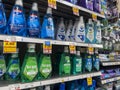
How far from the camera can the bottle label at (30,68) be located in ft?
5.16

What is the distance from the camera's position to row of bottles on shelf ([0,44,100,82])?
5.11ft

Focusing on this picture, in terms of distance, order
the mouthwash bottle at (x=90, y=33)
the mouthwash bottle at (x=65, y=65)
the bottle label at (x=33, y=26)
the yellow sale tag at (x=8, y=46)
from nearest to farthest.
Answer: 1. the yellow sale tag at (x=8, y=46)
2. the bottle label at (x=33, y=26)
3. the mouthwash bottle at (x=65, y=65)
4. the mouthwash bottle at (x=90, y=33)

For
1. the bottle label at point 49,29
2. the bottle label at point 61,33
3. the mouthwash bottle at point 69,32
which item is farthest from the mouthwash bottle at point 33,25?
the mouthwash bottle at point 69,32

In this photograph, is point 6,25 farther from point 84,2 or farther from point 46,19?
point 84,2

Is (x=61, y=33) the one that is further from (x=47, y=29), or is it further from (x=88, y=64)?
(x=88, y=64)

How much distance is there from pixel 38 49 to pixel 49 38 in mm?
452

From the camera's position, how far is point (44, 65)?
5.80 ft

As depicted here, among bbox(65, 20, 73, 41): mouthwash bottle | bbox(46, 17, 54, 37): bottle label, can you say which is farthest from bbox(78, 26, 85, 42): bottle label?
bbox(46, 17, 54, 37): bottle label

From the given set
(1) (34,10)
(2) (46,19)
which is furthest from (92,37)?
(1) (34,10)

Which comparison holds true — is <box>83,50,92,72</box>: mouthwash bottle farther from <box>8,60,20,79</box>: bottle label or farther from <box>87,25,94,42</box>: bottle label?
<box>8,60,20,79</box>: bottle label

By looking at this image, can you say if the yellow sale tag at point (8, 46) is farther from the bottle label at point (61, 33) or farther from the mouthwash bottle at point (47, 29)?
the bottle label at point (61, 33)

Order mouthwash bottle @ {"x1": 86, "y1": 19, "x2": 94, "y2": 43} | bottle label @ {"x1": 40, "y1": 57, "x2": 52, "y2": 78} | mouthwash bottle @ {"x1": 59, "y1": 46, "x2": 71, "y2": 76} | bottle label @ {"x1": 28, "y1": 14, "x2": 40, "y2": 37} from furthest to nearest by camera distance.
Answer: mouthwash bottle @ {"x1": 86, "y1": 19, "x2": 94, "y2": 43} < mouthwash bottle @ {"x1": 59, "y1": 46, "x2": 71, "y2": 76} < bottle label @ {"x1": 40, "y1": 57, "x2": 52, "y2": 78} < bottle label @ {"x1": 28, "y1": 14, "x2": 40, "y2": 37}

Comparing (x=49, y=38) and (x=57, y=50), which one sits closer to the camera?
(x=49, y=38)

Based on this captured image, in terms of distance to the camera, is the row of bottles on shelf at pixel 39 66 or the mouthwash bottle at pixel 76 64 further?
the mouthwash bottle at pixel 76 64
